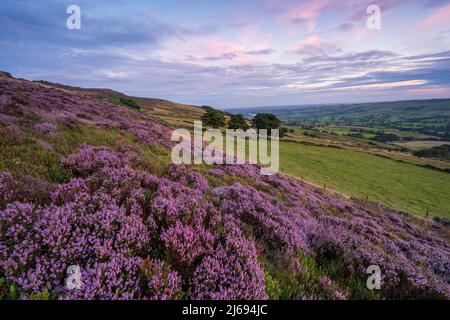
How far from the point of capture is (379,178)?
4634cm

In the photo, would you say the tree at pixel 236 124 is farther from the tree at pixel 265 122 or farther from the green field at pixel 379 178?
the green field at pixel 379 178

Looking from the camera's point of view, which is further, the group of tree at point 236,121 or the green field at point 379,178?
the group of tree at point 236,121

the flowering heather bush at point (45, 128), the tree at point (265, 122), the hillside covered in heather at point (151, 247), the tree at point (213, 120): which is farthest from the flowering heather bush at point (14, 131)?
the tree at point (265, 122)

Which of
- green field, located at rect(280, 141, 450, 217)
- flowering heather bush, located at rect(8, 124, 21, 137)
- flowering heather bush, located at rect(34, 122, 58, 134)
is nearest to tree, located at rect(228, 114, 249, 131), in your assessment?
green field, located at rect(280, 141, 450, 217)

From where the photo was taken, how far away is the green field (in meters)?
34.6

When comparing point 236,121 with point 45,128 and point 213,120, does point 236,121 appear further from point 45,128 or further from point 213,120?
point 45,128

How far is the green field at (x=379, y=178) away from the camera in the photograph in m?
34.6

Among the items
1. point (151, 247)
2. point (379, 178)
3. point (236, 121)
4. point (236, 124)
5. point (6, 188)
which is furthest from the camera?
point (236, 121)

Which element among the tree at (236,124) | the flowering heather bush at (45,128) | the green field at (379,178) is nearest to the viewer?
the flowering heather bush at (45,128)

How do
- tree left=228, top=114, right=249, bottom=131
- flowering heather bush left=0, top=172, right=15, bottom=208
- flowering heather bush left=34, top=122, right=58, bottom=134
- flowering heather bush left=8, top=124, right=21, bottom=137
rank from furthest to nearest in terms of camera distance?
tree left=228, top=114, right=249, bottom=131 → flowering heather bush left=34, top=122, right=58, bottom=134 → flowering heather bush left=8, top=124, right=21, bottom=137 → flowering heather bush left=0, top=172, right=15, bottom=208

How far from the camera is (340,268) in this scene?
453 centimetres

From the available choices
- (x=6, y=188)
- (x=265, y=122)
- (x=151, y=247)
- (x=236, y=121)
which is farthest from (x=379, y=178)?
(x=6, y=188)

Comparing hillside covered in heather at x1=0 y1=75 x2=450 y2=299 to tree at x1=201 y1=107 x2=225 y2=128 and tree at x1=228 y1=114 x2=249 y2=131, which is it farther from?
tree at x1=228 y1=114 x2=249 y2=131

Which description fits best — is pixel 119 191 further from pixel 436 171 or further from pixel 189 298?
pixel 436 171
